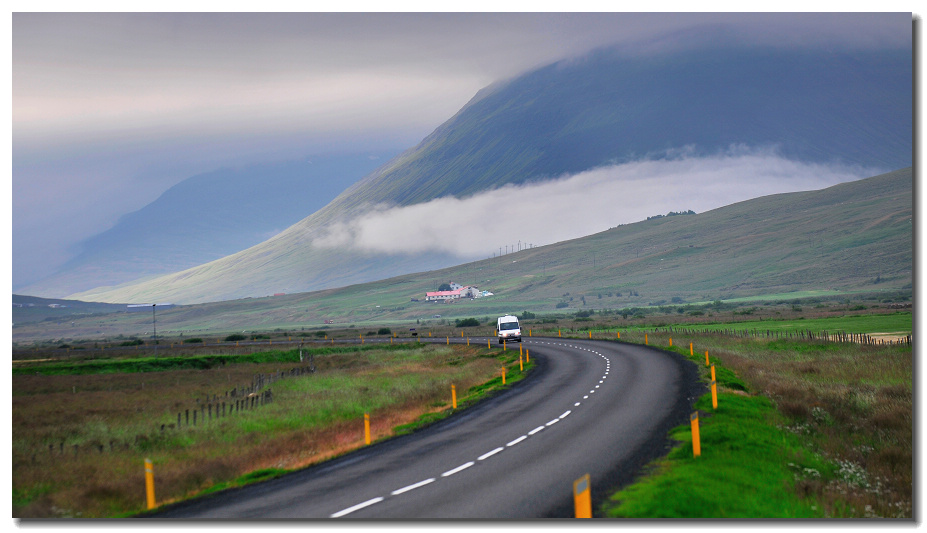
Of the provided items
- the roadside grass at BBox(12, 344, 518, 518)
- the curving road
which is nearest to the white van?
the roadside grass at BBox(12, 344, 518, 518)

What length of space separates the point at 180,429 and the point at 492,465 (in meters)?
18.2

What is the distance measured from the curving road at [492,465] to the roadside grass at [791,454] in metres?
1.35

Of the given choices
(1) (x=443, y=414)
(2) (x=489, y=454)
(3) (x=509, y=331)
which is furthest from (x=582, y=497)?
(3) (x=509, y=331)

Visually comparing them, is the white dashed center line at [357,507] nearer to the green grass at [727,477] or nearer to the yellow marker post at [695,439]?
the green grass at [727,477]

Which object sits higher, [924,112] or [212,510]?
[924,112]

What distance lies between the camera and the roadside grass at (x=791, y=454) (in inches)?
635

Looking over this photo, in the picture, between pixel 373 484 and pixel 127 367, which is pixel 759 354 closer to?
pixel 373 484

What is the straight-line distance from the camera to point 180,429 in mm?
32969

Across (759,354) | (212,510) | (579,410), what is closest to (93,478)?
(212,510)

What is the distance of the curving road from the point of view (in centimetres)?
1666

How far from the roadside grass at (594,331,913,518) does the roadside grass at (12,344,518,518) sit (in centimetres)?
1146

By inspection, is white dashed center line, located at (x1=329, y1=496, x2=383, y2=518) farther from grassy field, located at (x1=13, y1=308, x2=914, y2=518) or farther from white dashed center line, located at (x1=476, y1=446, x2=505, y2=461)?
grassy field, located at (x1=13, y1=308, x2=914, y2=518)

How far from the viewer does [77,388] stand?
5366cm

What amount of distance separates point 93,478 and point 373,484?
9.04 meters
